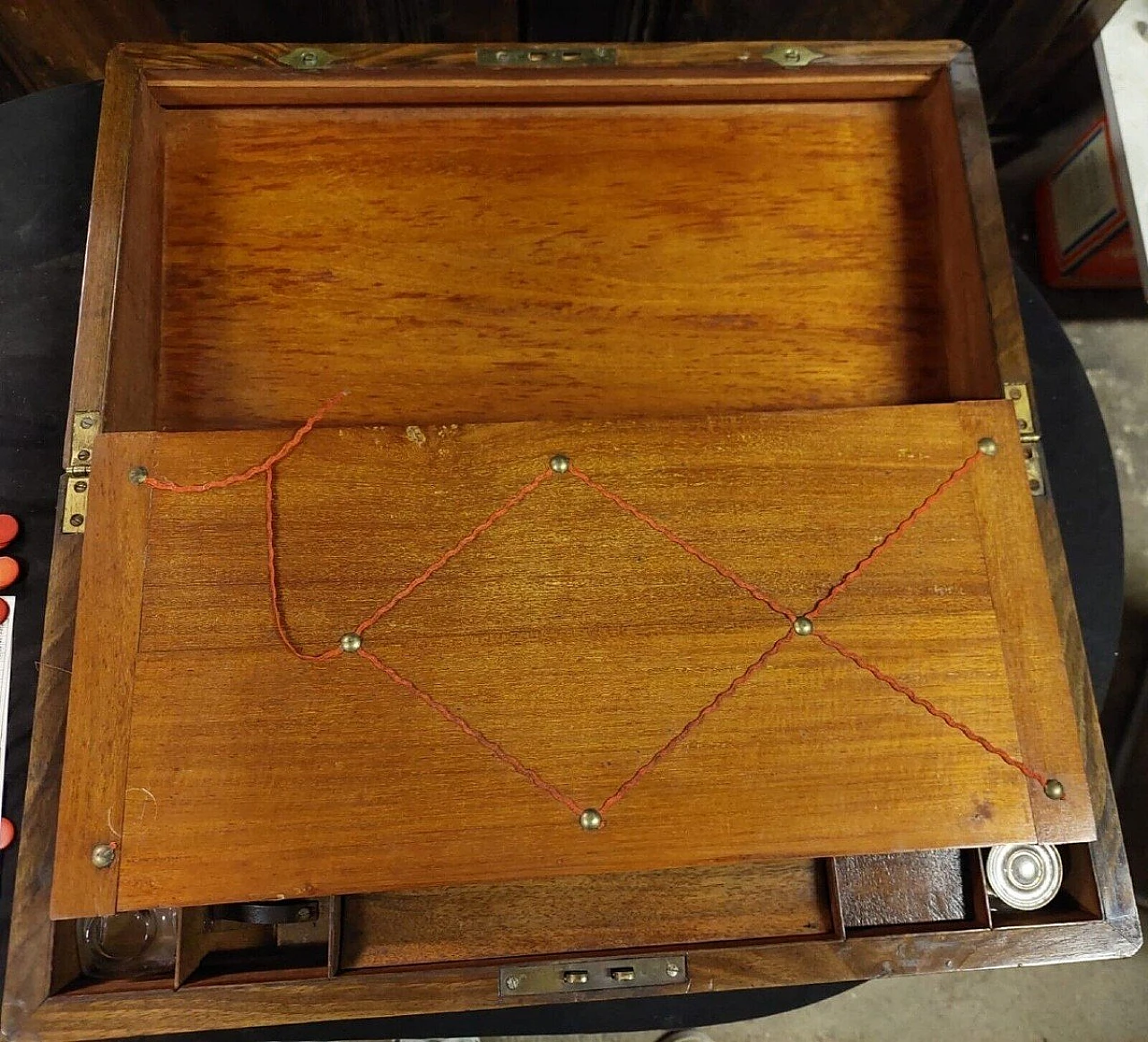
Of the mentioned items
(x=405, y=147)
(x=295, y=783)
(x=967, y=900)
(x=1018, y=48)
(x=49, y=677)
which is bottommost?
(x=967, y=900)

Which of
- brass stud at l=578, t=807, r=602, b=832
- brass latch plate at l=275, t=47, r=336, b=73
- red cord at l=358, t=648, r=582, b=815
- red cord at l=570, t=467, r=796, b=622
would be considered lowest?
brass stud at l=578, t=807, r=602, b=832

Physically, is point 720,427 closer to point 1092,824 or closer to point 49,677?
point 1092,824

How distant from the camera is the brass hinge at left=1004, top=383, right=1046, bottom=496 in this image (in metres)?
0.88

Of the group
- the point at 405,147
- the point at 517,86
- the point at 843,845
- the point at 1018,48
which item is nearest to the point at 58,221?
the point at 405,147

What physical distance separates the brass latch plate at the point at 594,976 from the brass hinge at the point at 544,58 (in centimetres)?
99

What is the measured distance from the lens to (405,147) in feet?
3.29

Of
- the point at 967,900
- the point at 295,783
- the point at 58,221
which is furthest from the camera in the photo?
the point at 58,221

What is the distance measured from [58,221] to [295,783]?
2.94 ft

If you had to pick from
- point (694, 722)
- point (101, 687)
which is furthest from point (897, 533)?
point (101, 687)

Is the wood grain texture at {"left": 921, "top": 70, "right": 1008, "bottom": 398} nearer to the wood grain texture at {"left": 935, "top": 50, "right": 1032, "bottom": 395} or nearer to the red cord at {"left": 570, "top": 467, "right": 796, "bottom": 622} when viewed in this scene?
the wood grain texture at {"left": 935, "top": 50, "right": 1032, "bottom": 395}

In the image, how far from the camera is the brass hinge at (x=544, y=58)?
96 centimetres

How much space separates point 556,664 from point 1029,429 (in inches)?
22.4

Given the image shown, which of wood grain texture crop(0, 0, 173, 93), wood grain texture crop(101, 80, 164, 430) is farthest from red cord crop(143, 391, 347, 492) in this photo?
wood grain texture crop(0, 0, 173, 93)

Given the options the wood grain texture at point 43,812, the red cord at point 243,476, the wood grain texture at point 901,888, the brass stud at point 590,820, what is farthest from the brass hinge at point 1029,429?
the wood grain texture at point 43,812
